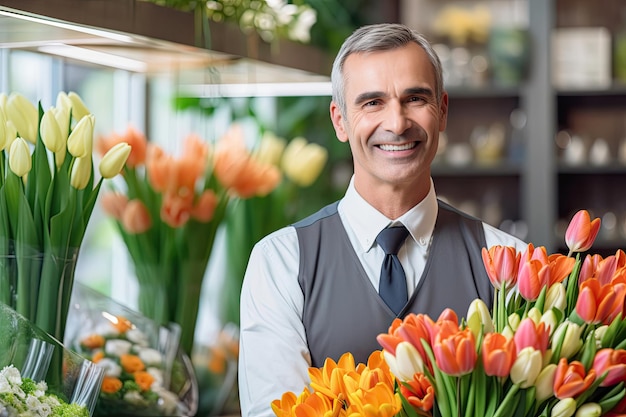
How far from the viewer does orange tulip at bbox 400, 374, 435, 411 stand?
99 centimetres

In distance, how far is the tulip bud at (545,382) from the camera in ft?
3.10

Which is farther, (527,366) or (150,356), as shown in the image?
(150,356)

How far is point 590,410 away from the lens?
3.19ft

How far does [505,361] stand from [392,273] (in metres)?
0.61

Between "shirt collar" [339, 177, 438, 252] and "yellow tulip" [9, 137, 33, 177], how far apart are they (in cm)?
51

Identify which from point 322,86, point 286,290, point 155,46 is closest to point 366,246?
point 286,290

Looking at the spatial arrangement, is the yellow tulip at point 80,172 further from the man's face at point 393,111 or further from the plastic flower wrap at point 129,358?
the man's face at point 393,111

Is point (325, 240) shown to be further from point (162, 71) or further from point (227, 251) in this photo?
point (227, 251)

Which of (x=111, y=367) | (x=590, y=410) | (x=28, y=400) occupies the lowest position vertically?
(x=111, y=367)

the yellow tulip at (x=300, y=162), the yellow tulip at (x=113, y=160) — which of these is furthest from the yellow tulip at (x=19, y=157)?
the yellow tulip at (x=300, y=162)

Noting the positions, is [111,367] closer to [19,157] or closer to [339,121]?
[19,157]

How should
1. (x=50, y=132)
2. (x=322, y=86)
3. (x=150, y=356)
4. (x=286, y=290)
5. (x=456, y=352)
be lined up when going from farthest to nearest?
(x=322, y=86), (x=150, y=356), (x=50, y=132), (x=286, y=290), (x=456, y=352)

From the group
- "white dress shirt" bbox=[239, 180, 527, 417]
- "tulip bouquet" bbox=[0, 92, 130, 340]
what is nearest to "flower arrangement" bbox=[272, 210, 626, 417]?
"white dress shirt" bbox=[239, 180, 527, 417]

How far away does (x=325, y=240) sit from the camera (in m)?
1.57
